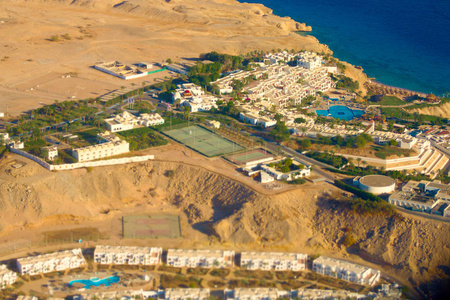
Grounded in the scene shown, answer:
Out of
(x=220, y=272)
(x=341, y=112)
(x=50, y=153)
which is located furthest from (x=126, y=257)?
(x=341, y=112)

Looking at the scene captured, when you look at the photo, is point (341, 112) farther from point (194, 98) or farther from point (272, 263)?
point (272, 263)

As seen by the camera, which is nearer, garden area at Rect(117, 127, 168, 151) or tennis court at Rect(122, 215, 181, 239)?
tennis court at Rect(122, 215, 181, 239)

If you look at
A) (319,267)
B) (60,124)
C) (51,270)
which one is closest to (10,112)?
(60,124)

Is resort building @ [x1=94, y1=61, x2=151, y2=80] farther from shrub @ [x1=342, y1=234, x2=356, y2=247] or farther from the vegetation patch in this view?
shrub @ [x1=342, y1=234, x2=356, y2=247]

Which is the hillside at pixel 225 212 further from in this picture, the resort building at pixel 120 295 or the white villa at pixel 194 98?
the white villa at pixel 194 98

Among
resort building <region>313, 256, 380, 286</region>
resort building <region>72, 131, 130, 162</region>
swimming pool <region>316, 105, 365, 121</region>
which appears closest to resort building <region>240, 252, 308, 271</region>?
resort building <region>313, 256, 380, 286</region>

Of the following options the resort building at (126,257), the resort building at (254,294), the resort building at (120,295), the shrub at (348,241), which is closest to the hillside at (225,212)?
the shrub at (348,241)
